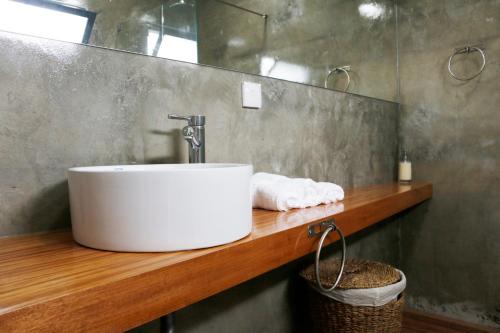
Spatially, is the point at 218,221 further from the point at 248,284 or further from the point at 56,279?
the point at 248,284

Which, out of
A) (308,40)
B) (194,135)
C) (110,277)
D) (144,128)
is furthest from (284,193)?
(308,40)

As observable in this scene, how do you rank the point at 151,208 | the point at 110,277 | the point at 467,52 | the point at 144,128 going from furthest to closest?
1. the point at 467,52
2. the point at 144,128
3. the point at 151,208
4. the point at 110,277

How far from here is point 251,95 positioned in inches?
53.0

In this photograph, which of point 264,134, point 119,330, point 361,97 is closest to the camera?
point 119,330

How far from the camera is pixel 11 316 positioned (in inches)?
16.9

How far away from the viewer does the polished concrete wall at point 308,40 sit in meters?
1.29

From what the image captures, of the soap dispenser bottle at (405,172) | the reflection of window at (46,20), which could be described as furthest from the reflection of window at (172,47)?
the soap dispenser bottle at (405,172)

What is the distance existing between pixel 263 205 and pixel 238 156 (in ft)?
0.76

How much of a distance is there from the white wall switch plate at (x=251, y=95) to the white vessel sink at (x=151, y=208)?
25.4 inches

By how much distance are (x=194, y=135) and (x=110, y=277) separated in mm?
547

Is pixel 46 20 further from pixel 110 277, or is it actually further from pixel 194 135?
A: pixel 110 277

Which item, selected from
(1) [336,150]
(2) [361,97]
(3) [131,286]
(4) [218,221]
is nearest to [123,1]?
(4) [218,221]

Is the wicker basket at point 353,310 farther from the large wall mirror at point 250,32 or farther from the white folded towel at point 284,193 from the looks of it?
the large wall mirror at point 250,32

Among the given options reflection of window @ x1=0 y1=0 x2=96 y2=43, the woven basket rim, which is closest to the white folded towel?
the woven basket rim
